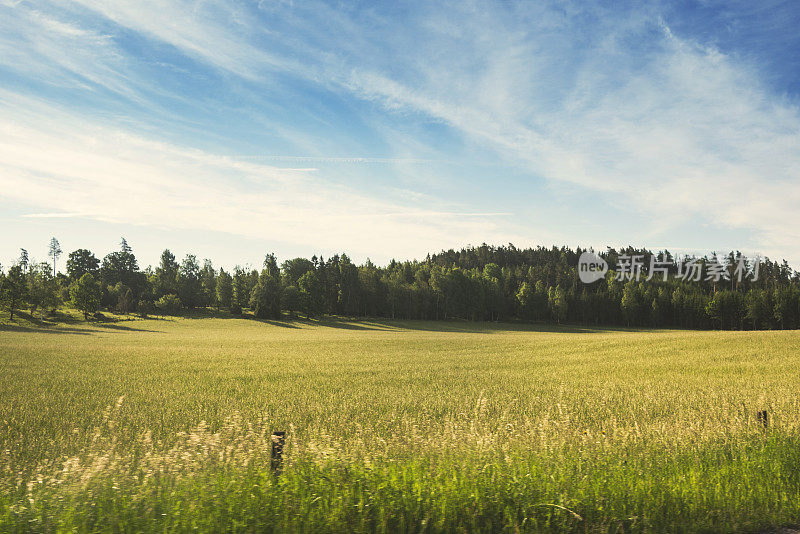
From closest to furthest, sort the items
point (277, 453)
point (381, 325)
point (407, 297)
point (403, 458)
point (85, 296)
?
point (277, 453)
point (403, 458)
point (85, 296)
point (381, 325)
point (407, 297)

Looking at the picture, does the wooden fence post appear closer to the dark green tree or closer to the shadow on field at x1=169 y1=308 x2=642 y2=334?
the shadow on field at x1=169 y1=308 x2=642 y2=334

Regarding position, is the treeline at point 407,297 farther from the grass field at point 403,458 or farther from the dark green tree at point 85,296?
the grass field at point 403,458

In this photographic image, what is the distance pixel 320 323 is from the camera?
9106 cm

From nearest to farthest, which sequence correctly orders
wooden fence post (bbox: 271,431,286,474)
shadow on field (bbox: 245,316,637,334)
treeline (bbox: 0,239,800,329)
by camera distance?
wooden fence post (bbox: 271,431,286,474), shadow on field (bbox: 245,316,637,334), treeline (bbox: 0,239,800,329)

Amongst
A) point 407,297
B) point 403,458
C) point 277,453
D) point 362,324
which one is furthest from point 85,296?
point 403,458

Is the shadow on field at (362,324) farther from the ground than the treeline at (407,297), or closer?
closer

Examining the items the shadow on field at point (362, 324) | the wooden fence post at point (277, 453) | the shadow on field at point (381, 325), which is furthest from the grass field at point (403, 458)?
the shadow on field at point (362, 324)

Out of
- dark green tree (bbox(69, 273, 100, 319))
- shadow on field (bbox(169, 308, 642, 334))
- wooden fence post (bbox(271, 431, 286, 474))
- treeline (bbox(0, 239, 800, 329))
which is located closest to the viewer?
wooden fence post (bbox(271, 431, 286, 474))

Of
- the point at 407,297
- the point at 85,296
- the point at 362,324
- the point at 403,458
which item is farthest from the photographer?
the point at 407,297

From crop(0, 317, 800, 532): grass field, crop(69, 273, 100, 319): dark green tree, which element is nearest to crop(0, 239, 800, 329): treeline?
crop(69, 273, 100, 319): dark green tree

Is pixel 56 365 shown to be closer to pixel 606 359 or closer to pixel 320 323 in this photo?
pixel 606 359

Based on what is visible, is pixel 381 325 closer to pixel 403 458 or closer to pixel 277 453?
pixel 403 458

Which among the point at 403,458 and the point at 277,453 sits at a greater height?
the point at 277,453

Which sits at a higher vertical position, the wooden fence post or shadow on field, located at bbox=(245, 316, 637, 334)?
the wooden fence post
